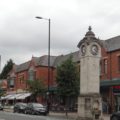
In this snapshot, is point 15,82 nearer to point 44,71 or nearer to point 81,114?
point 44,71

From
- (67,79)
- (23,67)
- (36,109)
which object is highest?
(23,67)

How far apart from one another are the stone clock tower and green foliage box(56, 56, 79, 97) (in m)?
13.1

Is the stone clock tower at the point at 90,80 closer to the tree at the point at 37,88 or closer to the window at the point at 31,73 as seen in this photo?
the tree at the point at 37,88

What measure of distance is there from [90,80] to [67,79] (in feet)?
47.4

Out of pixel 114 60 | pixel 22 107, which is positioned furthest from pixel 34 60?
pixel 114 60

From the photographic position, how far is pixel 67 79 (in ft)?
166

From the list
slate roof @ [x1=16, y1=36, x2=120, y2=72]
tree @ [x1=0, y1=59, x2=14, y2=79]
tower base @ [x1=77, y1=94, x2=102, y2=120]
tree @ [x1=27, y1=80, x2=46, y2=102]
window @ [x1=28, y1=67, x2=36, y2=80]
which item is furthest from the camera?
tree @ [x1=0, y1=59, x2=14, y2=79]

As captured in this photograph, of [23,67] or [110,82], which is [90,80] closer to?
[110,82]

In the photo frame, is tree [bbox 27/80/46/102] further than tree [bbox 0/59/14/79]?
No

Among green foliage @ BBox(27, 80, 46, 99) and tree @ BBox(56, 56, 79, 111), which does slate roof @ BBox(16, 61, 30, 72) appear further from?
tree @ BBox(56, 56, 79, 111)

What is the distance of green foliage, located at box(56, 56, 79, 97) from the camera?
5056 centimetres

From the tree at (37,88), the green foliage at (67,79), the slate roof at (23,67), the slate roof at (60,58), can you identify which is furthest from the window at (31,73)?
the green foliage at (67,79)

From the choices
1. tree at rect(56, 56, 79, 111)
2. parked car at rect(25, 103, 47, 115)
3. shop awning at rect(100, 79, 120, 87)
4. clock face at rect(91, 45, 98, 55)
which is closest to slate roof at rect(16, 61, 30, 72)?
parked car at rect(25, 103, 47, 115)

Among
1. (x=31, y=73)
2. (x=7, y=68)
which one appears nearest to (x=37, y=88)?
(x=31, y=73)
